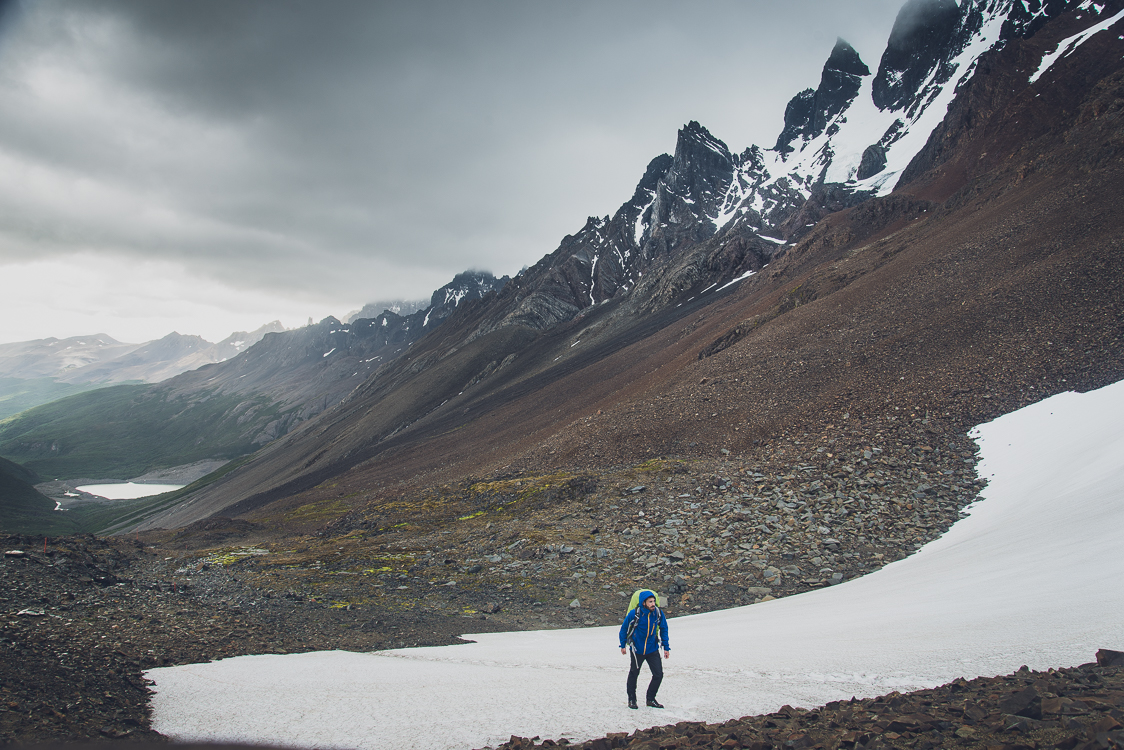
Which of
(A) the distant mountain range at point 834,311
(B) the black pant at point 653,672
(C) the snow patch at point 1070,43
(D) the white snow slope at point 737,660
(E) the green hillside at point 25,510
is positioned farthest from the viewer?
(E) the green hillside at point 25,510

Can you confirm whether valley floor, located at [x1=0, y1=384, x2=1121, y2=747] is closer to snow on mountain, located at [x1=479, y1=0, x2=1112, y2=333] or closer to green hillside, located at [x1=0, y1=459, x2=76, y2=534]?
snow on mountain, located at [x1=479, y1=0, x2=1112, y2=333]

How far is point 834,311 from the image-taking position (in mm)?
42625

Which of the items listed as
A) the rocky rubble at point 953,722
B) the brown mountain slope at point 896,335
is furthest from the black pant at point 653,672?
the brown mountain slope at point 896,335

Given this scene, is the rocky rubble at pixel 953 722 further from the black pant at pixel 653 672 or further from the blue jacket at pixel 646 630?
the blue jacket at pixel 646 630

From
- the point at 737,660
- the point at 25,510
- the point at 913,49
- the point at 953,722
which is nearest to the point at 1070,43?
the point at 913,49

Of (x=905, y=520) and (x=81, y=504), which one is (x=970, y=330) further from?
(x=81, y=504)

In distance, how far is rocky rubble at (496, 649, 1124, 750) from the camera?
5055 mm

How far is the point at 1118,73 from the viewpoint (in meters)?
55.6

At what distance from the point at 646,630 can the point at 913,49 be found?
241 m

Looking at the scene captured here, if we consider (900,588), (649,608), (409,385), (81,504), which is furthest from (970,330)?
(81,504)

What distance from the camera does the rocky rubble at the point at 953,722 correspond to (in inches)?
199

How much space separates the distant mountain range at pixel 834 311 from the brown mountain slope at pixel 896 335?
9.3 inches

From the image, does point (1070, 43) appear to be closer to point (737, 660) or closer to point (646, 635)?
point (737, 660)

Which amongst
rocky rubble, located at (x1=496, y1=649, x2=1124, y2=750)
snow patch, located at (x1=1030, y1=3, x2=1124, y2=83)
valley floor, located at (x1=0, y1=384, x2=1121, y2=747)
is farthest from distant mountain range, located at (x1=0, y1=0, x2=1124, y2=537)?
rocky rubble, located at (x1=496, y1=649, x2=1124, y2=750)
